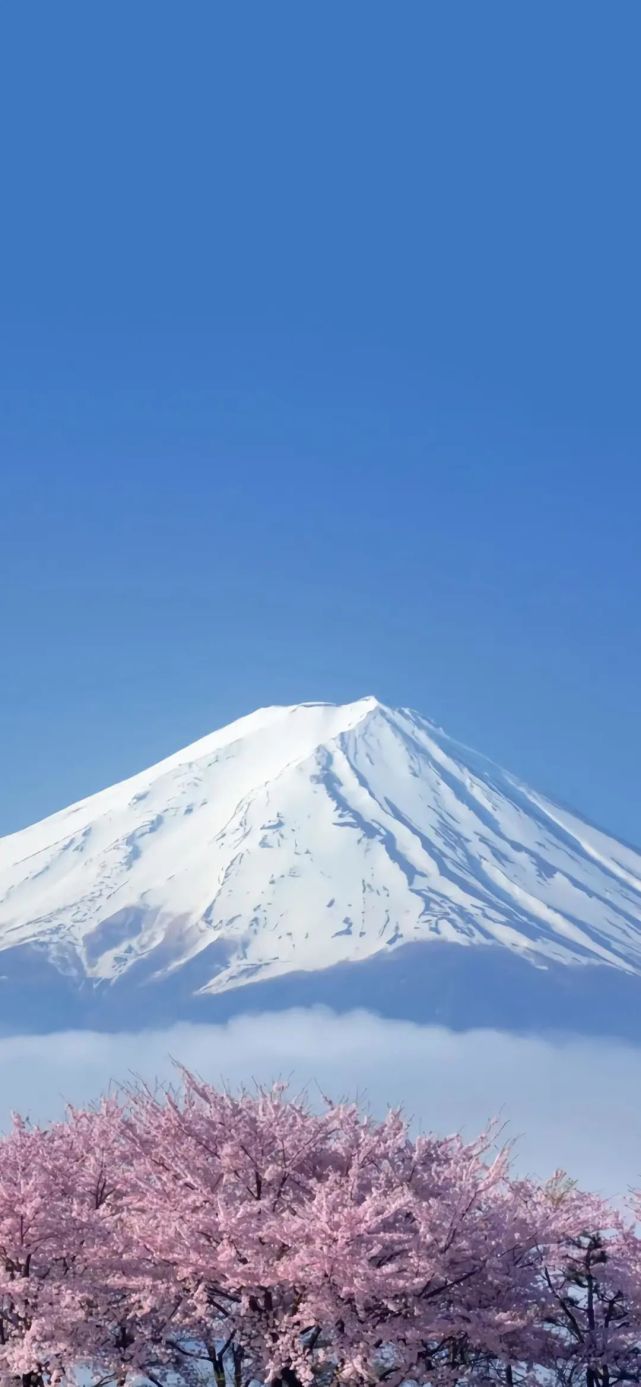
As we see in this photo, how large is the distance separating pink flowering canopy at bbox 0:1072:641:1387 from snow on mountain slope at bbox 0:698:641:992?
107714 mm

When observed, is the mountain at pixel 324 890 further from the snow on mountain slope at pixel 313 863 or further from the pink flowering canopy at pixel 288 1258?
the pink flowering canopy at pixel 288 1258

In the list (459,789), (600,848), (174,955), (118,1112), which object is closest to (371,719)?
(459,789)

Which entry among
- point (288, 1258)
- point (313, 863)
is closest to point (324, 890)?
point (313, 863)

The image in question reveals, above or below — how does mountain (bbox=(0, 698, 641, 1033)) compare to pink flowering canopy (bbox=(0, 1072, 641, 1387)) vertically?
above

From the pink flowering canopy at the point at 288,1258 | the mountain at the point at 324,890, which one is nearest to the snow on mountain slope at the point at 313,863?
the mountain at the point at 324,890

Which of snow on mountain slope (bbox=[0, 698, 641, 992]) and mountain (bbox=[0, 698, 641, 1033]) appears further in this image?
snow on mountain slope (bbox=[0, 698, 641, 992])

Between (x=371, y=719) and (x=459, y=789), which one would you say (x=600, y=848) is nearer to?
(x=459, y=789)

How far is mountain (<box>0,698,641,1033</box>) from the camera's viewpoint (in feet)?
415

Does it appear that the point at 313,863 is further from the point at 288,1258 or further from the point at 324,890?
the point at 288,1258

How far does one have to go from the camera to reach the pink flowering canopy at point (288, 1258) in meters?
15.3

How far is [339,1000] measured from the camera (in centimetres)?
12575

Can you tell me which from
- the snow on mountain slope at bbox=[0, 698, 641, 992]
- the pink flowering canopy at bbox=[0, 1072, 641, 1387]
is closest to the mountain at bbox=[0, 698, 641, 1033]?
the snow on mountain slope at bbox=[0, 698, 641, 992]

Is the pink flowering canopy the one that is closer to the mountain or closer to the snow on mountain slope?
the mountain

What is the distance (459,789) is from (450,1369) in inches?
5901
